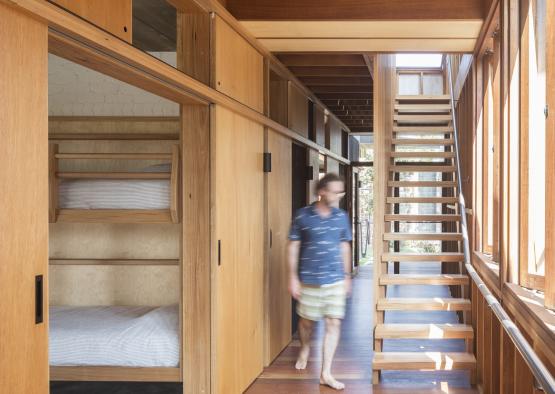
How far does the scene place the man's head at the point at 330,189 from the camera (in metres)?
4.42

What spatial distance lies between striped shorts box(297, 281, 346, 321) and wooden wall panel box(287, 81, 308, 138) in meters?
1.95

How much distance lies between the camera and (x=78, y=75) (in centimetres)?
525

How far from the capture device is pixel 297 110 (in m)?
6.53

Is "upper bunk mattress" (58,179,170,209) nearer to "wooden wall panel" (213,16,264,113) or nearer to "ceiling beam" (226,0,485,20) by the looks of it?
"wooden wall panel" (213,16,264,113)

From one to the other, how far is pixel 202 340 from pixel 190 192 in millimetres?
854

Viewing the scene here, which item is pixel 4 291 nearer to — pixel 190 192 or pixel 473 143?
pixel 190 192

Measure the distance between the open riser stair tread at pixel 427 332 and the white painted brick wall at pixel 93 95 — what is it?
8.06ft

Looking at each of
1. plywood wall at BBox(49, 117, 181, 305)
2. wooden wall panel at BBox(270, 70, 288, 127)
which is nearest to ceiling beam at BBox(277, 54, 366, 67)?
wooden wall panel at BBox(270, 70, 288, 127)

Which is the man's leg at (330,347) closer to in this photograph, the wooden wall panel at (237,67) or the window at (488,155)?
the window at (488,155)

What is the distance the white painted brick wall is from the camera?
5227 mm

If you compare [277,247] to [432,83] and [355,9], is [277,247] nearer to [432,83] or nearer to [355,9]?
[355,9]

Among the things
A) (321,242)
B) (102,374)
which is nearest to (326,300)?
(321,242)

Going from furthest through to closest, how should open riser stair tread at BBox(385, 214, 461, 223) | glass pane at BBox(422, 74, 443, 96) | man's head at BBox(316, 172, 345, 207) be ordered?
glass pane at BBox(422, 74, 443, 96), open riser stair tread at BBox(385, 214, 461, 223), man's head at BBox(316, 172, 345, 207)

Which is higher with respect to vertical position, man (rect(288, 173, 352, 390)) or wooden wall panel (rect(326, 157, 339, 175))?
wooden wall panel (rect(326, 157, 339, 175))
